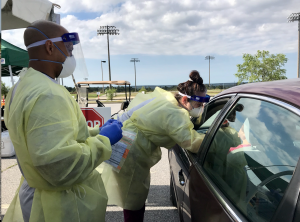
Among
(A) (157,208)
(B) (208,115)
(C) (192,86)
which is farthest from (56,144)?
(A) (157,208)

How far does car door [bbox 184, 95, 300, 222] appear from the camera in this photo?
105cm

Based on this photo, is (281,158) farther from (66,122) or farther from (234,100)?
(66,122)

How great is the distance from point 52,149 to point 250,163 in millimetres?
1132

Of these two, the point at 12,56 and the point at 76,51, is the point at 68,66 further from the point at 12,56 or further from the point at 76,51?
the point at 12,56

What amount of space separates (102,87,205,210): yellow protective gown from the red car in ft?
0.76

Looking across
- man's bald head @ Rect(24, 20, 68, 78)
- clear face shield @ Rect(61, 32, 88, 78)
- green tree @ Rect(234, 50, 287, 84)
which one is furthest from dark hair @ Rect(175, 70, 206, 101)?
green tree @ Rect(234, 50, 287, 84)

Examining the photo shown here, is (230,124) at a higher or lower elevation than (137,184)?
higher

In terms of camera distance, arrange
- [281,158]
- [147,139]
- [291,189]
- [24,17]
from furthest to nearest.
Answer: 1. [24,17]
2. [147,139]
3. [281,158]
4. [291,189]

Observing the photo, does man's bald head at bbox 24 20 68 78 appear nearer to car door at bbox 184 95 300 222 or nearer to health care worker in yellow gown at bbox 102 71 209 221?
health care worker in yellow gown at bbox 102 71 209 221

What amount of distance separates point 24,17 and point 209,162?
3373mm

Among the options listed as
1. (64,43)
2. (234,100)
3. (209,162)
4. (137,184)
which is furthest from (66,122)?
(137,184)

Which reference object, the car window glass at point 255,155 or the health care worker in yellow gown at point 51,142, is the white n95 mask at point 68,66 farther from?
the car window glass at point 255,155

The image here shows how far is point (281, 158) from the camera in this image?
44.9 inches

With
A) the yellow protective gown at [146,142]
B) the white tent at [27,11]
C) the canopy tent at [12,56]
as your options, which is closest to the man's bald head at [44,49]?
the yellow protective gown at [146,142]
